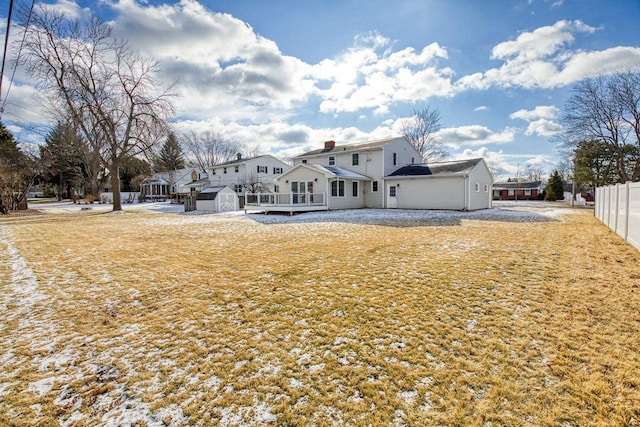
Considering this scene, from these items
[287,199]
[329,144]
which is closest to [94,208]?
[287,199]

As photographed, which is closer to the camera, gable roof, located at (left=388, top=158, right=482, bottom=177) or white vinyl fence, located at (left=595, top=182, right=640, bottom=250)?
white vinyl fence, located at (left=595, top=182, right=640, bottom=250)

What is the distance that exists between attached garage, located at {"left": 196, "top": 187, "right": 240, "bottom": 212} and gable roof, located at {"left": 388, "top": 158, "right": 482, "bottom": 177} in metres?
14.0

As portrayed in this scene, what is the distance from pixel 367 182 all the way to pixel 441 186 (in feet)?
19.3

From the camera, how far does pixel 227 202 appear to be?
83.0ft

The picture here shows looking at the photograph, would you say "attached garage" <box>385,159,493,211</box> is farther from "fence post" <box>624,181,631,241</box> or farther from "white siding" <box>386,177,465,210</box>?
"fence post" <box>624,181,631,241</box>

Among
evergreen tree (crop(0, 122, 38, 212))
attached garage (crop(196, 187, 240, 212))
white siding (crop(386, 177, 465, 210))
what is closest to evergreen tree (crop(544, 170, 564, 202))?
white siding (crop(386, 177, 465, 210))

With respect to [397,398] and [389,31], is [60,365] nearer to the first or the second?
[397,398]

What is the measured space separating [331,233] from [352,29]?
9.37m

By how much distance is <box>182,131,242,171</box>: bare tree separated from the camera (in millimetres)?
52653

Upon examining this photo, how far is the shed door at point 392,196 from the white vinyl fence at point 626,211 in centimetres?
1284

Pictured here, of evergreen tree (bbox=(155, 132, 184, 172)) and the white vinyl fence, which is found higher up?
evergreen tree (bbox=(155, 132, 184, 172))

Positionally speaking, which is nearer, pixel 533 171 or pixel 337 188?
pixel 337 188

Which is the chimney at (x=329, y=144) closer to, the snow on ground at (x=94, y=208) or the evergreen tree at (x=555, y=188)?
the snow on ground at (x=94, y=208)

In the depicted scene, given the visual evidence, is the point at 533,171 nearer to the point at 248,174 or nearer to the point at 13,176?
the point at 248,174
